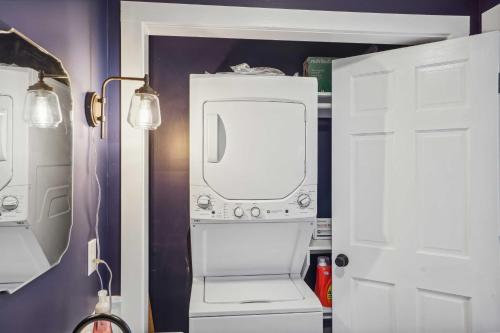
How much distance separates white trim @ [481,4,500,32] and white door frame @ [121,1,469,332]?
0.38 metres

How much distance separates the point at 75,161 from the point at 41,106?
19.7 inches

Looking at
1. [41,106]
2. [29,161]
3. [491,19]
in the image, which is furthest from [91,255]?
[491,19]

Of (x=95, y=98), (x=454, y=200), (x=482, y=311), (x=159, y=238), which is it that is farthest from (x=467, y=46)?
(x=159, y=238)

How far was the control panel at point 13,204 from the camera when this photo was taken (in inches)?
36.1

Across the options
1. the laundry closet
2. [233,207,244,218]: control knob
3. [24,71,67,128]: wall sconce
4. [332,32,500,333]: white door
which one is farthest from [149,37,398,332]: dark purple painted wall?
[24,71,67,128]: wall sconce

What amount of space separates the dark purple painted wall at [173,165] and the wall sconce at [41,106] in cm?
130

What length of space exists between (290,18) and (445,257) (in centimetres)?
160

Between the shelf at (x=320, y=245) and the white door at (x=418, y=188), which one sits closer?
the white door at (x=418, y=188)

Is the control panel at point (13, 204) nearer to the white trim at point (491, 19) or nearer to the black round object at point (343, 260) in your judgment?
the black round object at point (343, 260)

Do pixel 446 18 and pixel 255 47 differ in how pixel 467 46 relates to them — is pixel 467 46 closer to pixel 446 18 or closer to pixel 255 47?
pixel 446 18

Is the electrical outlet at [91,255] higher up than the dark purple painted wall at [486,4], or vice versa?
the dark purple painted wall at [486,4]

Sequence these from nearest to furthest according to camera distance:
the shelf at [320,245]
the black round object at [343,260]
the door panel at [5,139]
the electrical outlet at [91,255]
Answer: the door panel at [5,139], the electrical outlet at [91,255], the black round object at [343,260], the shelf at [320,245]

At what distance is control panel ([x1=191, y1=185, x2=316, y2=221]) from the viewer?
195cm

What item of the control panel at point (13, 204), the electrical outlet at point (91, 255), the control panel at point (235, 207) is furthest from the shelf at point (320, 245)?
the control panel at point (13, 204)
